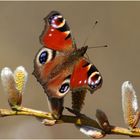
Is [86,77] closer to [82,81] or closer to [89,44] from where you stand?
[82,81]

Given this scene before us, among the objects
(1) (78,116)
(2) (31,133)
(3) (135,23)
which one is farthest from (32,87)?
(1) (78,116)

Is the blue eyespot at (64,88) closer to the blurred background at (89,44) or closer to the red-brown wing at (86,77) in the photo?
the red-brown wing at (86,77)

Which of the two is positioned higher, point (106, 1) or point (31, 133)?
point (106, 1)

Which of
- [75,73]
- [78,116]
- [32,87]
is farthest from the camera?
[32,87]

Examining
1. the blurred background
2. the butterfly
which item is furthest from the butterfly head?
the blurred background

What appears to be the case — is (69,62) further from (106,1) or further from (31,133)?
(106,1)

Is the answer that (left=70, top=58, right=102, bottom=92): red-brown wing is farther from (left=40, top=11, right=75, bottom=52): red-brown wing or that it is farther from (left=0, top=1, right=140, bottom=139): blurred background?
(left=0, top=1, right=140, bottom=139): blurred background

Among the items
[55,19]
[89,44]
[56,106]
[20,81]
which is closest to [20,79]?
[20,81]
